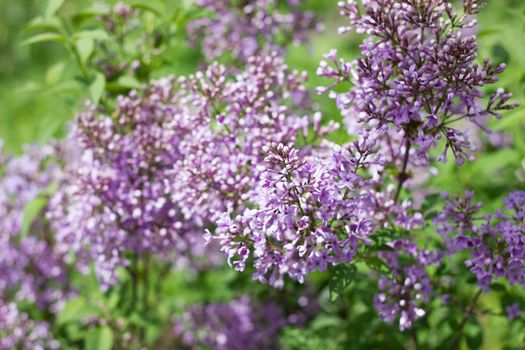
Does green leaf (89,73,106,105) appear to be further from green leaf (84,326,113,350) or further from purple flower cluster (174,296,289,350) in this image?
purple flower cluster (174,296,289,350)

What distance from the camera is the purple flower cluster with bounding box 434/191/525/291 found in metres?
3.00

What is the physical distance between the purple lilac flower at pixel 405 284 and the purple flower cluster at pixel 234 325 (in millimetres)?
1512

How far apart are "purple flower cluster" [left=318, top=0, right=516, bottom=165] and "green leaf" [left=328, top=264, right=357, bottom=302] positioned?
0.67 metres

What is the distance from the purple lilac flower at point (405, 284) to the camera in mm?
3295

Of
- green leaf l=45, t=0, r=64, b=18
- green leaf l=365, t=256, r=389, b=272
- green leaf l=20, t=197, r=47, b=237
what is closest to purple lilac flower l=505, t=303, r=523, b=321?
green leaf l=365, t=256, r=389, b=272

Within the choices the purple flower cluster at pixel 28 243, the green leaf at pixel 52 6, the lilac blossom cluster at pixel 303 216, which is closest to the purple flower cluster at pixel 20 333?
the purple flower cluster at pixel 28 243

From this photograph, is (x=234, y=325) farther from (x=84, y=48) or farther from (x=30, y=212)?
(x=84, y=48)

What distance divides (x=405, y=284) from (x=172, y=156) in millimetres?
1567

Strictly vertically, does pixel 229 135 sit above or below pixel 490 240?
above

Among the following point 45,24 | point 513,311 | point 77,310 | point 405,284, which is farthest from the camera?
point 77,310

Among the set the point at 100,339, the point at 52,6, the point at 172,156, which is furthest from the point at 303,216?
the point at 100,339

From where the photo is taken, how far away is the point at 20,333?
457 cm

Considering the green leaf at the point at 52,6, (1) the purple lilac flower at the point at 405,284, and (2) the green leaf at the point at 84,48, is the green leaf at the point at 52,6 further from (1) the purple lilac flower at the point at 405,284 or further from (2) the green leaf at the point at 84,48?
(1) the purple lilac flower at the point at 405,284

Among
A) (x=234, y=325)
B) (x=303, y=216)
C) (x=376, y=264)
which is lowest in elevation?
(x=234, y=325)
